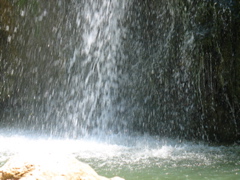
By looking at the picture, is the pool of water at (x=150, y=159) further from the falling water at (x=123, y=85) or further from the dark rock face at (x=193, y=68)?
the dark rock face at (x=193, y=68)

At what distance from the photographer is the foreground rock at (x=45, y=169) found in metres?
2.31

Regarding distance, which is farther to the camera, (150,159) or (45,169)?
(150,159)

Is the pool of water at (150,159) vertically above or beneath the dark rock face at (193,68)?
beneath

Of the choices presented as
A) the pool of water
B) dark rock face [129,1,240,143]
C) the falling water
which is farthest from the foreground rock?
dark rock face [129,1,240,143]

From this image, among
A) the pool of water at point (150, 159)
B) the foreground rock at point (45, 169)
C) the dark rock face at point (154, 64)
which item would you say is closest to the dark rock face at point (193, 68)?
the dark rock face at point (154, 64)

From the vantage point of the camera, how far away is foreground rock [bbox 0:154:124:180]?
2.31 metres

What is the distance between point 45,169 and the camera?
2.34m

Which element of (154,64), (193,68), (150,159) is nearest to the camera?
(150,159)

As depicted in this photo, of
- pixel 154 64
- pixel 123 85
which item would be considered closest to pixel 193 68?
pixel 154 64

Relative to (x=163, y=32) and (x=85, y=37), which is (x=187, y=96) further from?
(x=85, y=37)

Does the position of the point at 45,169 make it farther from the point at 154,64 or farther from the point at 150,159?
the point at 154,64

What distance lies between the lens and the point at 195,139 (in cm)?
761

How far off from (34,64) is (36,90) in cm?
80

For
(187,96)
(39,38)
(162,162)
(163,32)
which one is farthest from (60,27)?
(162,162)
